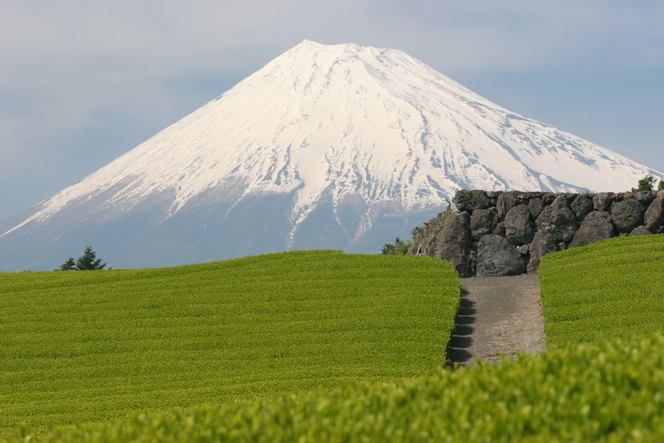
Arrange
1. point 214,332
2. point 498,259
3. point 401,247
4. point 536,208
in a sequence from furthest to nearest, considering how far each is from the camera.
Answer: point 401,247, point 536,208, point 498,259, point 214,332

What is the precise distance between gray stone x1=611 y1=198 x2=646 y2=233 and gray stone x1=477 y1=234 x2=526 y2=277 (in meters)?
3.20

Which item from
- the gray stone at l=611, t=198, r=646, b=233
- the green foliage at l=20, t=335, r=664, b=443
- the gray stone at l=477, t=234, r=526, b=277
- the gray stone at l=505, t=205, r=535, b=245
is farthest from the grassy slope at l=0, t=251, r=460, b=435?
the green foliage at l=20, t=335, r=664, b=443

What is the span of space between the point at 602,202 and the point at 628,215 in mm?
870

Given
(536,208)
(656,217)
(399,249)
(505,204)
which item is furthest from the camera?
(399,249)

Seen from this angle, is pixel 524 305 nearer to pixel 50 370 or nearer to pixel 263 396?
pixel 263 396

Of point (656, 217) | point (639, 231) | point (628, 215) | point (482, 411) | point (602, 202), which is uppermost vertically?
point (602, 202)

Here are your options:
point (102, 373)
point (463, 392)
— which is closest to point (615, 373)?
point (463, 392)

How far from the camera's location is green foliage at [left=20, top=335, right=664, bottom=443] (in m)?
4.64

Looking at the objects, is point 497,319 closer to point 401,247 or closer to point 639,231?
point 639,231

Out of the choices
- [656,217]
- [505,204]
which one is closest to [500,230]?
[505,204]

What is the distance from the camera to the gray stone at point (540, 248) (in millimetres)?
21266

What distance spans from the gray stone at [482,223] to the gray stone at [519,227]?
48 centimetres

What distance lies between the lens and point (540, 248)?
70.0 ft

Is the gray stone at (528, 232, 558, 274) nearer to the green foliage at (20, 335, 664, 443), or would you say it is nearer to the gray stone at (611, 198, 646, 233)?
the gray stone at (611, 198, 646, 233)
